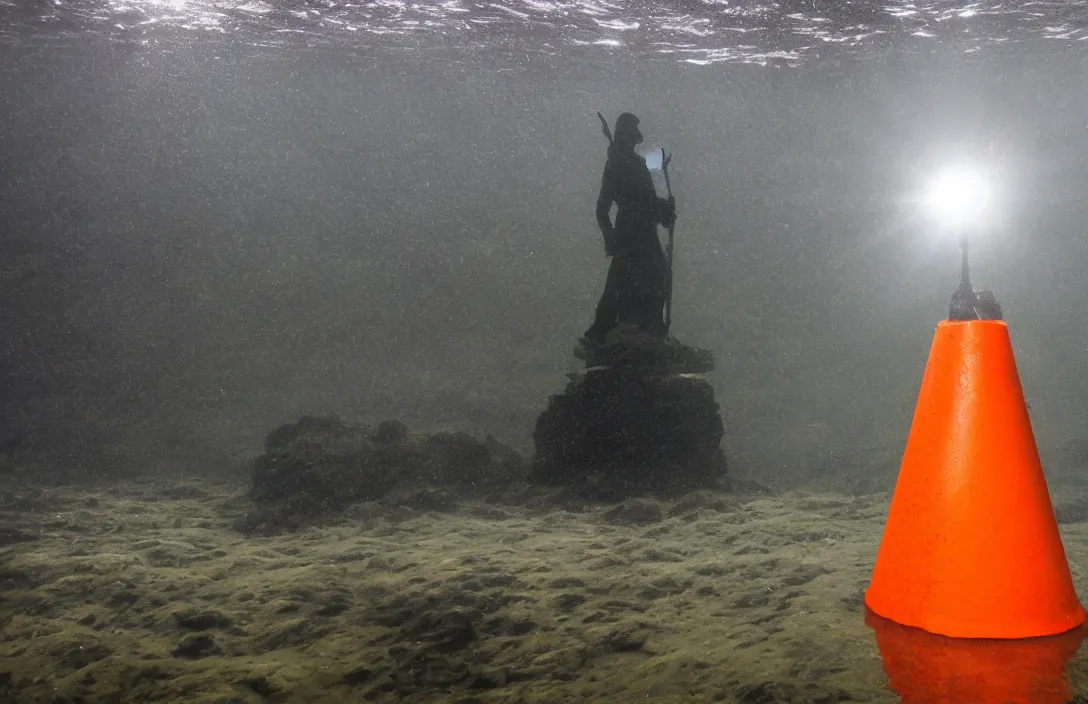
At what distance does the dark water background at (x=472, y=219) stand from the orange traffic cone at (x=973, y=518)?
110 cm

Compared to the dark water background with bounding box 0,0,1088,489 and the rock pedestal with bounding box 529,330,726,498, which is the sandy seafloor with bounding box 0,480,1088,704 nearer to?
the rock pedestal with bounding box 529,330,726,498

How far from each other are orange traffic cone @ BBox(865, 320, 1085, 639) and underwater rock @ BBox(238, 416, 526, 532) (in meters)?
3.78

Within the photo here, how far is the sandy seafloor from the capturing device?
2.40 metres

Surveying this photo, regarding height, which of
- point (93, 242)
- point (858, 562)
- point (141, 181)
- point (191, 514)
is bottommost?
point (191, 514)

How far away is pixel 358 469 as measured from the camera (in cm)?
636

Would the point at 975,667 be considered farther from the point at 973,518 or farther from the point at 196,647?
the point at 196,647

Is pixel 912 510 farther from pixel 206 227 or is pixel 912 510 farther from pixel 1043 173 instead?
pixel 1043 173

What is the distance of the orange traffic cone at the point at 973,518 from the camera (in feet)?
8.59

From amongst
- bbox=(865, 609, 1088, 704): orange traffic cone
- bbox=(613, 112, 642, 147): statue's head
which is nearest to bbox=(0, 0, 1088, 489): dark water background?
bbox=(865, 609, 1088, 704): orange traffic cone

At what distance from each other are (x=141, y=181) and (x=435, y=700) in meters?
30.8

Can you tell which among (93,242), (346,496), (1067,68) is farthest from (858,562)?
(1067,68)

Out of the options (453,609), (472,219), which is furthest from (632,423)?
(472,219)

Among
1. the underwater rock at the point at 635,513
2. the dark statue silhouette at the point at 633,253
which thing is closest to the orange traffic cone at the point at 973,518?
the underwater rock at the point at 635,513

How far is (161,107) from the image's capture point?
3123cm
